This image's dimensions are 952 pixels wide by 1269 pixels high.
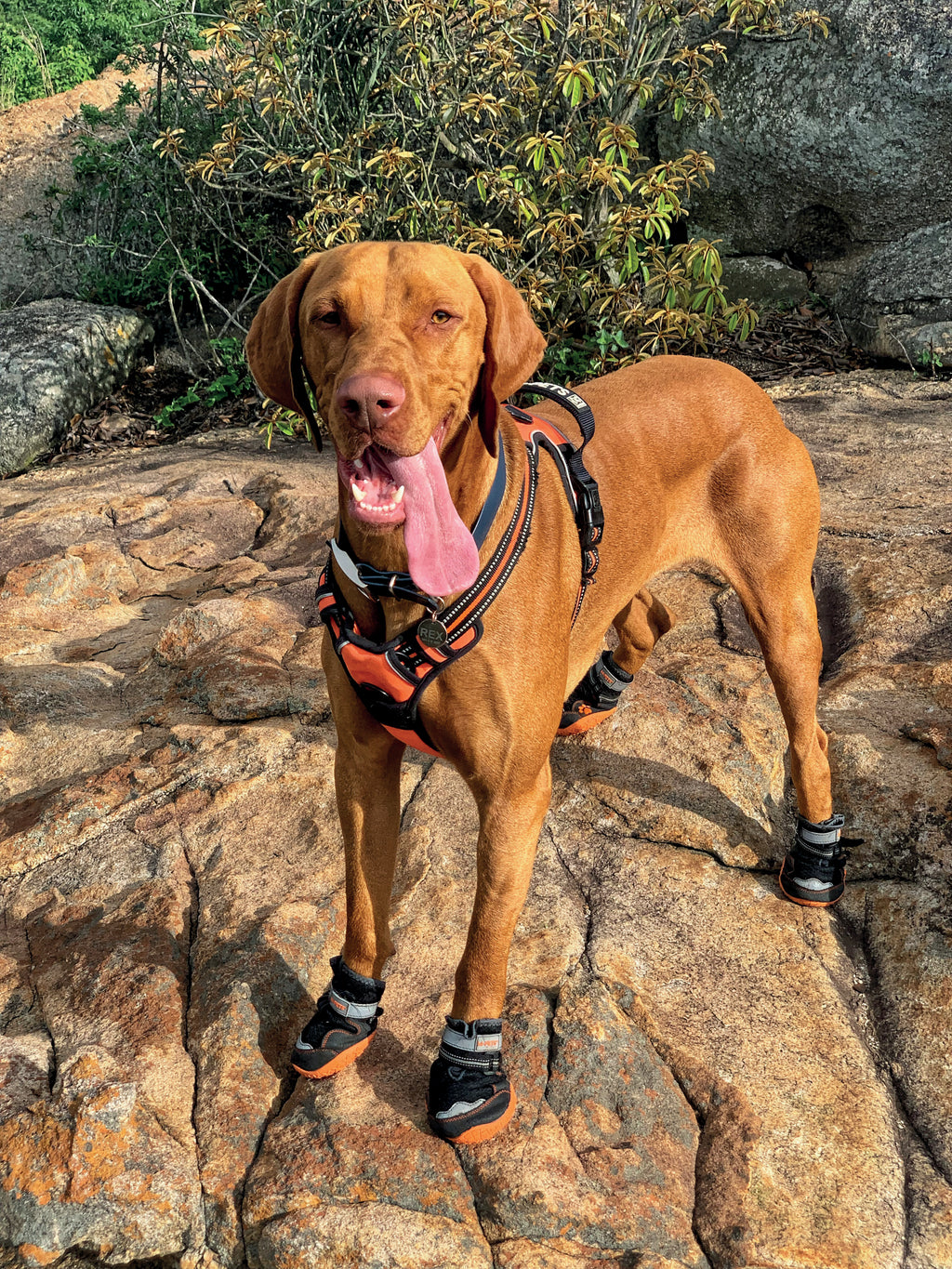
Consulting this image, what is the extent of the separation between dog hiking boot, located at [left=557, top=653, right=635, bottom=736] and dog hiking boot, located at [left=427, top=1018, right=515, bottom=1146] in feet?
4.89

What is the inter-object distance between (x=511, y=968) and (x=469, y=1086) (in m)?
0.52

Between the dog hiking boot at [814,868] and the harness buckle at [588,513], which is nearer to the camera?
the harness buckle at [588,513]

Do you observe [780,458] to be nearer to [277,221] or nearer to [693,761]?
[693,761]

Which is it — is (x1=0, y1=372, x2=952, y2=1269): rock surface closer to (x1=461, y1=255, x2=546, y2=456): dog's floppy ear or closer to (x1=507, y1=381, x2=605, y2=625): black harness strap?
(x1=507, y1=381, x2=605, y2=625): black harness strap

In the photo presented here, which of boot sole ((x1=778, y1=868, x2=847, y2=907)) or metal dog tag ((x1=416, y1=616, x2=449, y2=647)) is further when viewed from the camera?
boot sole ((x1=778, y1=868, x2=847, y2=907))

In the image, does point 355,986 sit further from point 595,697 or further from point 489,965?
point 595,697

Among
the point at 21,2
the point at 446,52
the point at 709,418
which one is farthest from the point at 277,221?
the point at 21,2

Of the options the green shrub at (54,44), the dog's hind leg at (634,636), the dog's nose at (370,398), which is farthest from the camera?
the green shrub at (54,44)

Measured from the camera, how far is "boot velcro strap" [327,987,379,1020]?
8.61 feet

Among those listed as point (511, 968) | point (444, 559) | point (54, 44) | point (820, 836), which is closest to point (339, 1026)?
point (511, 968)

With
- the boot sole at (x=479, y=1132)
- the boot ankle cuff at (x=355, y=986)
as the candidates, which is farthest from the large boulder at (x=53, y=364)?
the boot sole at (x=479, y=1132)

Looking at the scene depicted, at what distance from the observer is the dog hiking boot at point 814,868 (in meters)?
3.18

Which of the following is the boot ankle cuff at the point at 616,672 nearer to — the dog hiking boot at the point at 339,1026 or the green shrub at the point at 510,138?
the dog hiking boot at the point at 339,1026

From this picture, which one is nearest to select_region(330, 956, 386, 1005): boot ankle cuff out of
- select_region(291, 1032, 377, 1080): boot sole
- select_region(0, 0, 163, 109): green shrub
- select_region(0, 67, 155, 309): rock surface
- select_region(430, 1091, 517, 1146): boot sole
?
select_region(291, 1032, 377, 1080): boot sole
